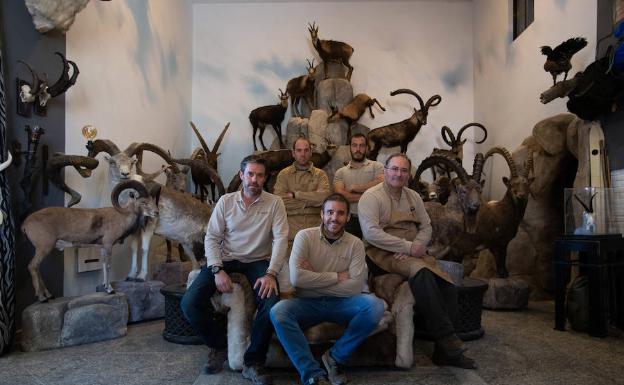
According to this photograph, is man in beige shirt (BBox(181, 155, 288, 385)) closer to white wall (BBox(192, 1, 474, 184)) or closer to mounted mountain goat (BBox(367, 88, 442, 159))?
→ mounted mountain goat (BBox(367, 88, 442, 159))

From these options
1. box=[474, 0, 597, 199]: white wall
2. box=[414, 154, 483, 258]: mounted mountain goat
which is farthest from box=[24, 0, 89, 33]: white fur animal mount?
box=[474, 0, 597, 199]: white wall

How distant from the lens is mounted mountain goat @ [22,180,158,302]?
13.8 feet

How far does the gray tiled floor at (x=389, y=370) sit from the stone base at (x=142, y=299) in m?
0.53

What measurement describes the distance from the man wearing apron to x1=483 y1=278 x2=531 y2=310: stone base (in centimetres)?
215

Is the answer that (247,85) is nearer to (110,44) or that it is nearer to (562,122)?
(110,44)

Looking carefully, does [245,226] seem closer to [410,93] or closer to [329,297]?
[329,297]

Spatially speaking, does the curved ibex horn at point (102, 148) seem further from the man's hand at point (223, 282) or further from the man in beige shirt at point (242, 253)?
the man's hand at point (223, 282)

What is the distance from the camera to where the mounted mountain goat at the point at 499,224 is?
18.5 feet

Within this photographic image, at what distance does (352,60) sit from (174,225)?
17.4 ft

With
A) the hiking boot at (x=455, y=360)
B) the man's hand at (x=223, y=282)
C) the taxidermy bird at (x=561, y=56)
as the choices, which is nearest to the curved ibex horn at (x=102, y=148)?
the man's hand at (x=223, y=282)

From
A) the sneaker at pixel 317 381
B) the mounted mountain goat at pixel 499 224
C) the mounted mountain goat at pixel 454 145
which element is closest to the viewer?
the sneaker at pixel 317 381

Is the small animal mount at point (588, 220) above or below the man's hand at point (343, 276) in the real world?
above

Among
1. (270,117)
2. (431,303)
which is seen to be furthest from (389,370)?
(270,117)

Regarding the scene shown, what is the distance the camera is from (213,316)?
3.49m
